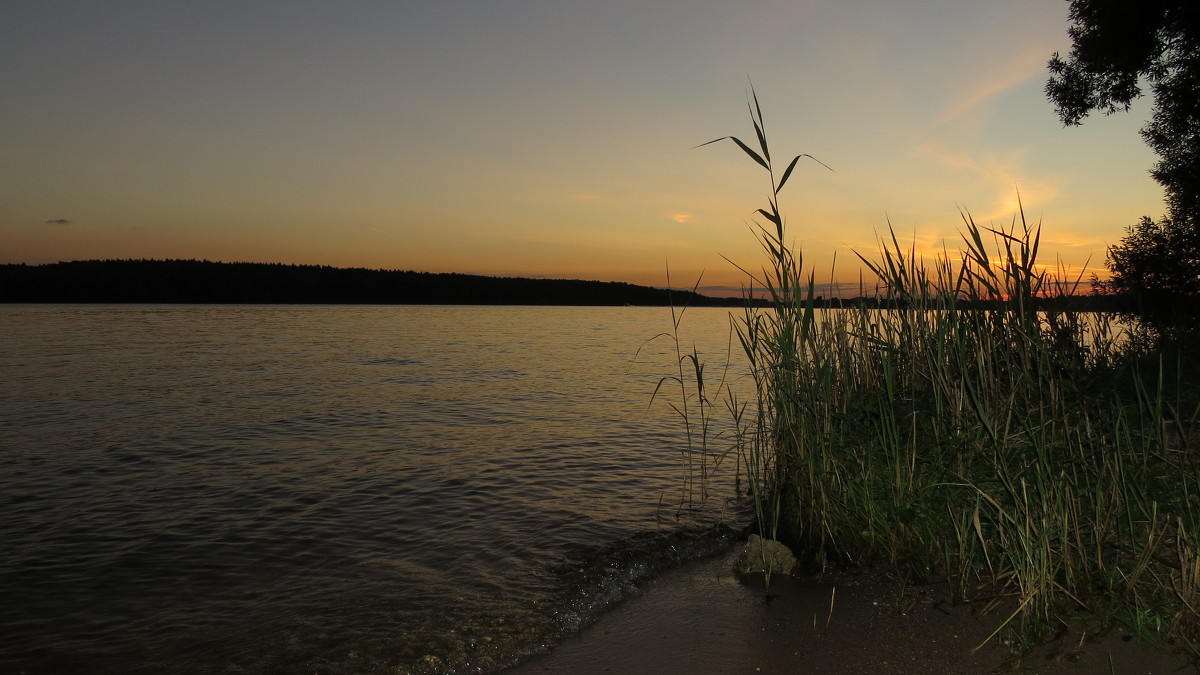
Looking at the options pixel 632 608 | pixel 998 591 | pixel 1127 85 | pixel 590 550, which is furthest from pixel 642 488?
pixel 1127 85

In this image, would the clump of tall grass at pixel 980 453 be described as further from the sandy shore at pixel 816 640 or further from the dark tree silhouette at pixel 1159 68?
the dark tree silhouette at pixel 1159 68

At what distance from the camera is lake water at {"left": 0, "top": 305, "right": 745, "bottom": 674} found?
17.7 ft

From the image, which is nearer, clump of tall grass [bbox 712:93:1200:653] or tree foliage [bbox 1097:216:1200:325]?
clump of tall grass [bbox 712:93:1200:653]

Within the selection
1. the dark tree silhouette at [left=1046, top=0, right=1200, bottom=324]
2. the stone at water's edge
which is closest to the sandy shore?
the stone at water's edge

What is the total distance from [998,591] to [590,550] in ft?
12.6

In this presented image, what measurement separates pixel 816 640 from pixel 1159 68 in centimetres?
1487

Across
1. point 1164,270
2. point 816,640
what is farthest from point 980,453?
point 1164,270

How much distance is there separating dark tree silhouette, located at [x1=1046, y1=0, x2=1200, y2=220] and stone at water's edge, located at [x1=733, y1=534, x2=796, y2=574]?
12539 mm

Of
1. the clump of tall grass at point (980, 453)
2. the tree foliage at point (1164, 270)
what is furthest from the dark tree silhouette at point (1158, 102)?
the clump of tall grass at point (980, 453)

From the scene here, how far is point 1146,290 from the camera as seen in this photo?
541 inches

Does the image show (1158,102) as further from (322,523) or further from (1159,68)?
(322,523)

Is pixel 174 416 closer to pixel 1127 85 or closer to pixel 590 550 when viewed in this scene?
pixel 590 550

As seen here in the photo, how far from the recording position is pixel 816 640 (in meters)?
4.59

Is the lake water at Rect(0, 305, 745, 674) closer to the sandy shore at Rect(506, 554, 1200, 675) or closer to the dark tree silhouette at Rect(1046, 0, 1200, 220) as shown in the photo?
the sandy shore at Rect(506, 554, 1200, 675)
